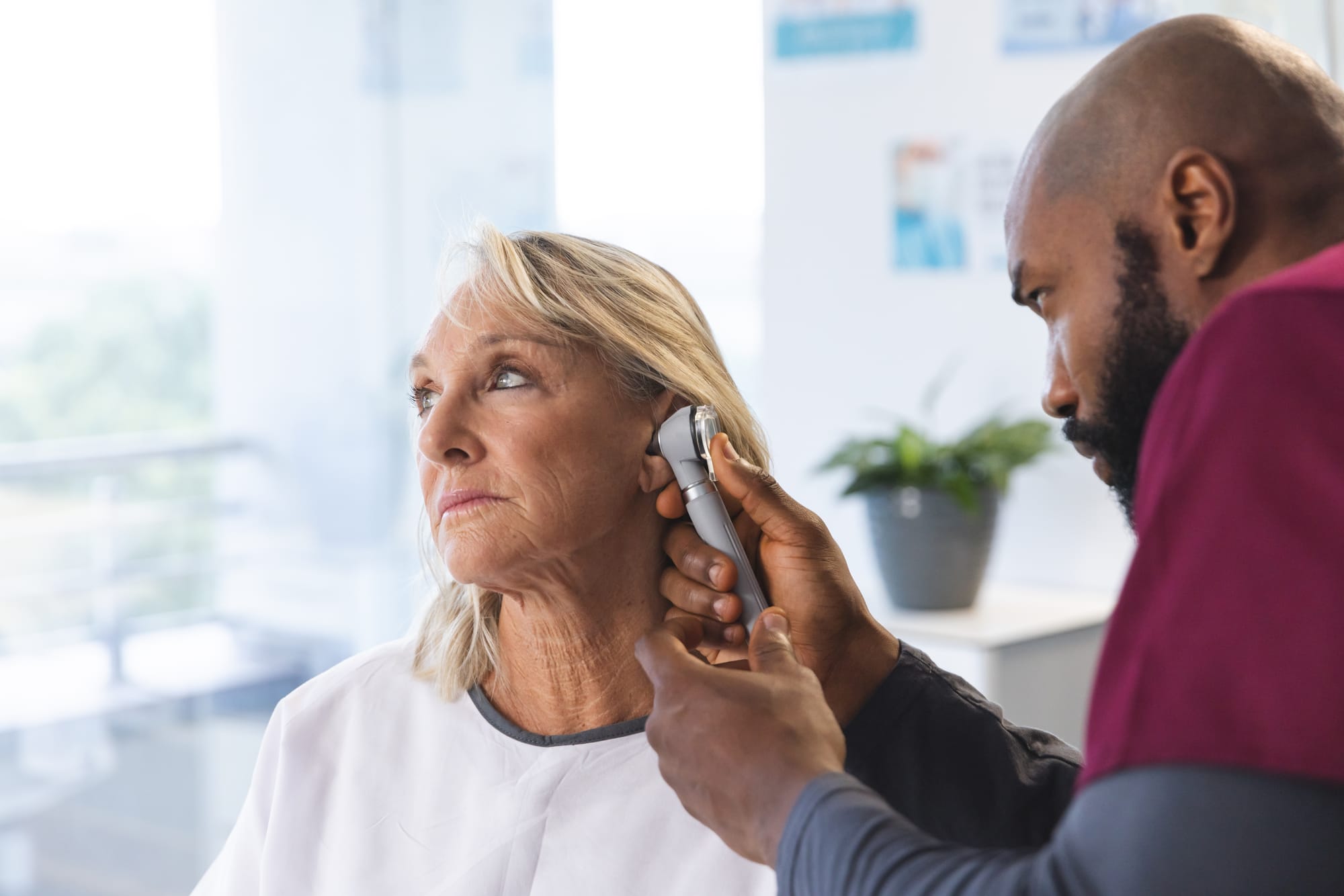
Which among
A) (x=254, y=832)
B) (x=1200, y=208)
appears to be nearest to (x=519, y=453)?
(x=254, y=832)

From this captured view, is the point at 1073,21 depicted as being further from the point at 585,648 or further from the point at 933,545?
the point at 585,648

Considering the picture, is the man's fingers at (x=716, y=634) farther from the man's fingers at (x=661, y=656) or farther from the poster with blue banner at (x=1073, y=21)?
the poster with blue banner at (x=1073, y=21)

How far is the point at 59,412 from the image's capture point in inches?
129

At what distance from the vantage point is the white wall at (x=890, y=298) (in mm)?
3188

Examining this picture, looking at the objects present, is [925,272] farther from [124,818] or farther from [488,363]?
[124,818]

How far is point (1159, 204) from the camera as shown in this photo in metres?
0.90

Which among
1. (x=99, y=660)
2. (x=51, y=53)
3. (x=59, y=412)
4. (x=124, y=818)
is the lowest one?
(x=124, y=818)

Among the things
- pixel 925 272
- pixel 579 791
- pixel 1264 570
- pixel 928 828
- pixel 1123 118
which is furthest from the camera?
pixel 925 272

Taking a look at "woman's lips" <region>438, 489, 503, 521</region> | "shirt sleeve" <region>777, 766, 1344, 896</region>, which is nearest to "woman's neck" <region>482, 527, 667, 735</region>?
"woman's lips" <region>438, 489, 503, 521</region>

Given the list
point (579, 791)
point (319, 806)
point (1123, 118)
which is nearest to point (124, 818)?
point (319, 806)

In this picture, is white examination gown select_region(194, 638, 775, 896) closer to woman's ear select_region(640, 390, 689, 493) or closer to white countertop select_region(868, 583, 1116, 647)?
woman's ear select_region(640, 390, 689, 493)

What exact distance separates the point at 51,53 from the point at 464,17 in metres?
1.18

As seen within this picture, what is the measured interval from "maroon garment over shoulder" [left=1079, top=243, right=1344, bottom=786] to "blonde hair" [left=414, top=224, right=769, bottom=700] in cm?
85

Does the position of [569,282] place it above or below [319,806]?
above
